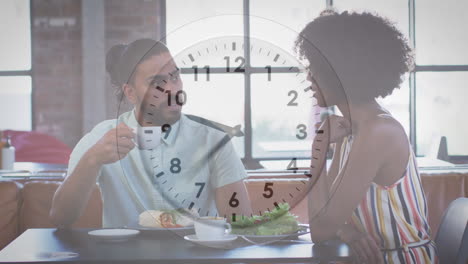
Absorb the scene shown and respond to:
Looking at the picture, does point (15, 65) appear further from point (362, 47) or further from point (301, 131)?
point (301, 131)

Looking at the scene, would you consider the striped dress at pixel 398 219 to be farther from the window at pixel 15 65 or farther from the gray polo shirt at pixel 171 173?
the window at pixel 15 65

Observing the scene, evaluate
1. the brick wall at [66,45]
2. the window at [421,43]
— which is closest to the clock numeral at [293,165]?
the window at [421,43]

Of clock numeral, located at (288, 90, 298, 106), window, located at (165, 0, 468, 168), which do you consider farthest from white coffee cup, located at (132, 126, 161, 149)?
window, located at (165, 0, 468, 168)

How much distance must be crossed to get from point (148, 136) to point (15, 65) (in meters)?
4.13

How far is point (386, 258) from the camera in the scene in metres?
1.61

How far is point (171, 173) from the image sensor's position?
1341 mm

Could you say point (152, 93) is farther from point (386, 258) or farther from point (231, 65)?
point (386, 258)

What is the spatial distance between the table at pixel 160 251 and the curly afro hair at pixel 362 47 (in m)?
0.49

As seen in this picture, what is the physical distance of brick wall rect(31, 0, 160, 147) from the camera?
5.03m

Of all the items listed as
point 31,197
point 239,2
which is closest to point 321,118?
point 31,197

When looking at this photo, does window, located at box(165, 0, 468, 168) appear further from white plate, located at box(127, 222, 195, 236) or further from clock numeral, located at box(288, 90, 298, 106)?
clock numeral, located at box(288, 90, 298, 106)

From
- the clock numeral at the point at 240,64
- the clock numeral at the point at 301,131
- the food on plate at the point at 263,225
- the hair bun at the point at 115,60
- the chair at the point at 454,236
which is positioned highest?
the hair bun at the point at 115,60

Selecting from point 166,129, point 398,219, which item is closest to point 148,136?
point 166,129

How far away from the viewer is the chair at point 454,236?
159cm
